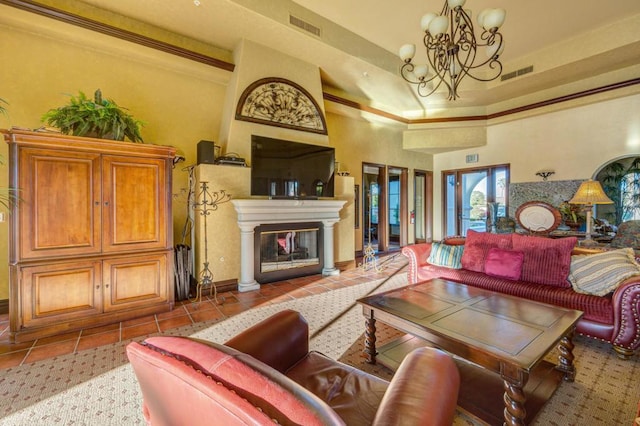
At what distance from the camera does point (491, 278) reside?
3.19m

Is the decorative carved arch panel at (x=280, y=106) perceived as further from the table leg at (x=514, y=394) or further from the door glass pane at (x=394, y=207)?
the table leg at (x=514, y=394)

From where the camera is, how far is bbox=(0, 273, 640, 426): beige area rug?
5.65ft

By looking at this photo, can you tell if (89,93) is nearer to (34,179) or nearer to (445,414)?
(34,179)

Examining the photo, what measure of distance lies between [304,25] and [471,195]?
242 inches

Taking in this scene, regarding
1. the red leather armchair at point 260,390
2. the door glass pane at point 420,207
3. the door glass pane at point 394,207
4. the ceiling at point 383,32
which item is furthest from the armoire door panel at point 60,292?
the door glass pane at point 420,207

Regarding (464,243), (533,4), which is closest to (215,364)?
(464,243)

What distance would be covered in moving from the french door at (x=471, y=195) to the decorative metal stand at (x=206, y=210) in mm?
6541

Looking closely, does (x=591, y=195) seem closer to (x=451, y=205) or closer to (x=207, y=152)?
(x=451, y=205)

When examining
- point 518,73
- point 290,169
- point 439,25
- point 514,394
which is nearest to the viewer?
point 514,394

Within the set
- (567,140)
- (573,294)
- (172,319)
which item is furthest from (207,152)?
(567,140)

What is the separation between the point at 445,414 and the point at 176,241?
434 centimetres

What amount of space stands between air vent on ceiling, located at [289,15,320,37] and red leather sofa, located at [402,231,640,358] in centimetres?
376

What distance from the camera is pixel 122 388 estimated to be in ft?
6.57

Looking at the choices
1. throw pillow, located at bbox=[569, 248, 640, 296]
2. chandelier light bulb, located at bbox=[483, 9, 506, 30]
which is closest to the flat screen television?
chandelier light bulb, located at bbox=[483, 9, 506, 30]
